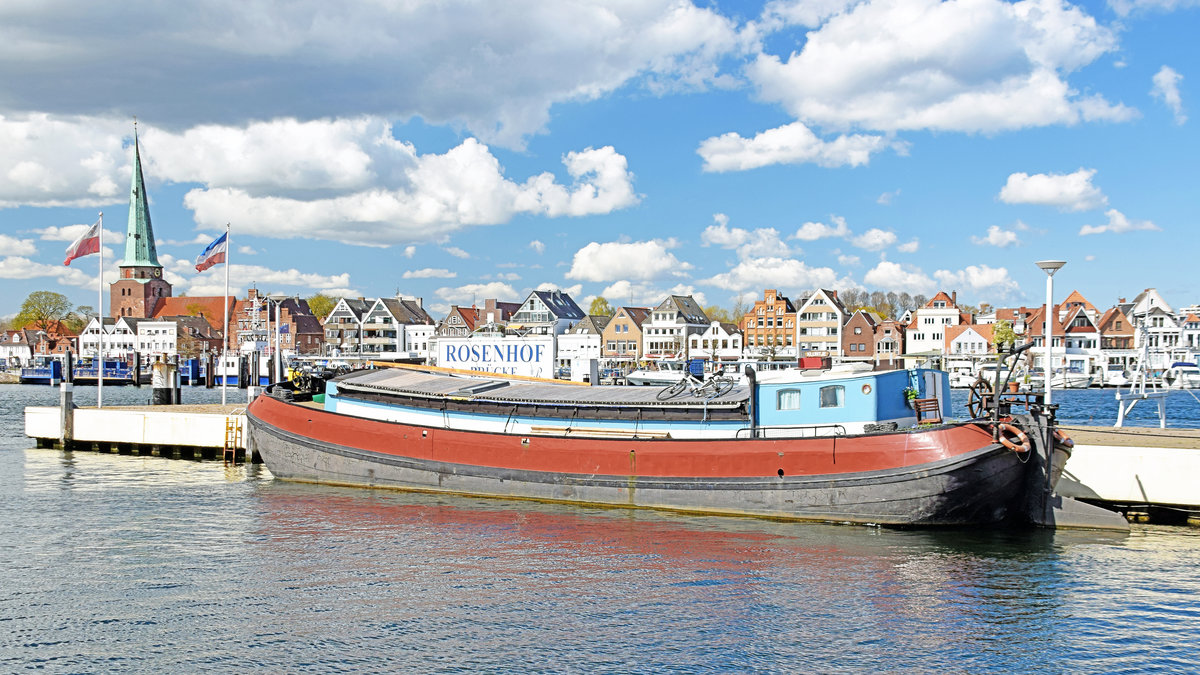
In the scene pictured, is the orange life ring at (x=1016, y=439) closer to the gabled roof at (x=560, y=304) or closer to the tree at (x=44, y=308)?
the gabled roof at (x=560, y=304)

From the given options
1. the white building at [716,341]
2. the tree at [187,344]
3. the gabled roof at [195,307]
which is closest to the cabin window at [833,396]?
the white building at [716,341]

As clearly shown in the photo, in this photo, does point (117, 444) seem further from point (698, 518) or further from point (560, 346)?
point (560, 346)

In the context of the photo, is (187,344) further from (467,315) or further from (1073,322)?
(1073,322)

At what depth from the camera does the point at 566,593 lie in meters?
16.5

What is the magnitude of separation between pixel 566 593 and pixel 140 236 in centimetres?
17123

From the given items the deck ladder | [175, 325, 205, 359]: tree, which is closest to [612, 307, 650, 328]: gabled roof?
[175, 325, 205, 359]: tree

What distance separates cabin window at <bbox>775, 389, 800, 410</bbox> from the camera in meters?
22.9

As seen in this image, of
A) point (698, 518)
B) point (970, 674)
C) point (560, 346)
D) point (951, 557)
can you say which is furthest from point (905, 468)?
point (560, 346)

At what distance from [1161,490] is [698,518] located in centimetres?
1048

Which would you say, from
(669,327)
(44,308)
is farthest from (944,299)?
(44,308)

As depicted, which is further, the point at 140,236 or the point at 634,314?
the point at 140,236

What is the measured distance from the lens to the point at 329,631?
48.1ft

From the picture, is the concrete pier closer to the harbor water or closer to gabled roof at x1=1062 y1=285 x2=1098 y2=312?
the harbor water

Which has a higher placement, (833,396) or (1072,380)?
(833,396)
